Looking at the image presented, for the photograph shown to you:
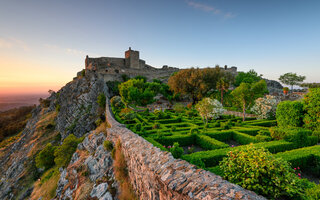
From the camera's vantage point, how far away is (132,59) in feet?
213

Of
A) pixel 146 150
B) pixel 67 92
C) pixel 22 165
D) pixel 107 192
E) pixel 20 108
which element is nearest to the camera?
pixel 146 150

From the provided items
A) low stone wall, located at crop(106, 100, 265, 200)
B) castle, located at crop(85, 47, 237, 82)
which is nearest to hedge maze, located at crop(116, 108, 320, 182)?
low stone wall, located at crop(106, 100, 265, 200)

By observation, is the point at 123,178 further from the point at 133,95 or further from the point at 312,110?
the point at 133,95

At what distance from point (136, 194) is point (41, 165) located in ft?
78.9

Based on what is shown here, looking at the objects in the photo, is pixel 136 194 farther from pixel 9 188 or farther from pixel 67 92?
pixel 67 92

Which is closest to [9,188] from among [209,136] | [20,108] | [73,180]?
[73,180]

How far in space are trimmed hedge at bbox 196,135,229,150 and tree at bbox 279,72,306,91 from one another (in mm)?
66354

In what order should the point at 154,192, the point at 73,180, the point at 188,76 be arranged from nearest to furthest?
the point at 154,192, the point at 73,180, the point at 188,76

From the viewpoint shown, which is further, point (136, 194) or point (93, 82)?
point (93, 82)

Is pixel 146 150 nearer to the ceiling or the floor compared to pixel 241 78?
nearer to the floor

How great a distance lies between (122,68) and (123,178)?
54.0m

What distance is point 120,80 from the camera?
53.0 meters

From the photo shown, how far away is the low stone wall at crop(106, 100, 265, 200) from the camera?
3.11 m

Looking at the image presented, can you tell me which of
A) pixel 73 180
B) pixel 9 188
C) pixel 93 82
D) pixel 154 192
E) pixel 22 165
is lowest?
pixel 9 188
